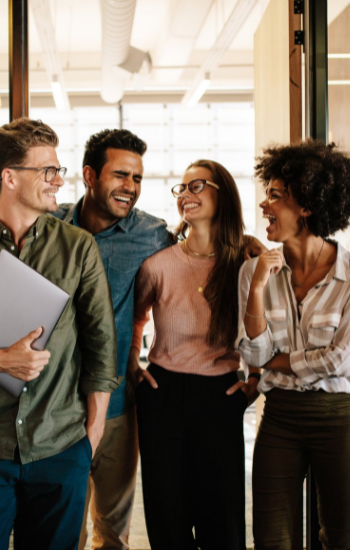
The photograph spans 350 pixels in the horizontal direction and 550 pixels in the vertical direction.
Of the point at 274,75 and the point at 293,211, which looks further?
the point at 274,75

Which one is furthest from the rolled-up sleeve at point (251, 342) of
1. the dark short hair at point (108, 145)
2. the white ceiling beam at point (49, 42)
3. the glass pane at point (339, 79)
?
the white ceiling beam at point (49, 42)

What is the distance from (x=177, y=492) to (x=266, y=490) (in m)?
0.33

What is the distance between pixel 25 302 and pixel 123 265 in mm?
689

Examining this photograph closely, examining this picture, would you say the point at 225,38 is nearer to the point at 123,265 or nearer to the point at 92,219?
the point at 92,219

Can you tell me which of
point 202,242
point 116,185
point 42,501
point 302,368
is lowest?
point 42,501

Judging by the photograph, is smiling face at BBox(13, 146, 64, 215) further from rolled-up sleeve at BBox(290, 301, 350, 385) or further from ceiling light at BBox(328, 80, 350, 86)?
ceiling light at BBox(328, 80, 350, 86)

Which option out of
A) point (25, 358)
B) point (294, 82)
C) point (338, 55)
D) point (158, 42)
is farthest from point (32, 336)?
point (158, 42)

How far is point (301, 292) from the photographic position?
1962mm

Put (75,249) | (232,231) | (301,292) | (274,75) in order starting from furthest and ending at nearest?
(274,75) < (232,231) < (301,292) < (75,249)

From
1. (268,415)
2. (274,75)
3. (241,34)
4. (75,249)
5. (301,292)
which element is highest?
(241,34)

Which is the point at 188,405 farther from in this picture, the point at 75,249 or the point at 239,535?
the point at 75,249

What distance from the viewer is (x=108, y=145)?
2369 millimetres

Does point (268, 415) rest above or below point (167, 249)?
below

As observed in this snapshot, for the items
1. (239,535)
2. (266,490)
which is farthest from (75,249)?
(239,535)
